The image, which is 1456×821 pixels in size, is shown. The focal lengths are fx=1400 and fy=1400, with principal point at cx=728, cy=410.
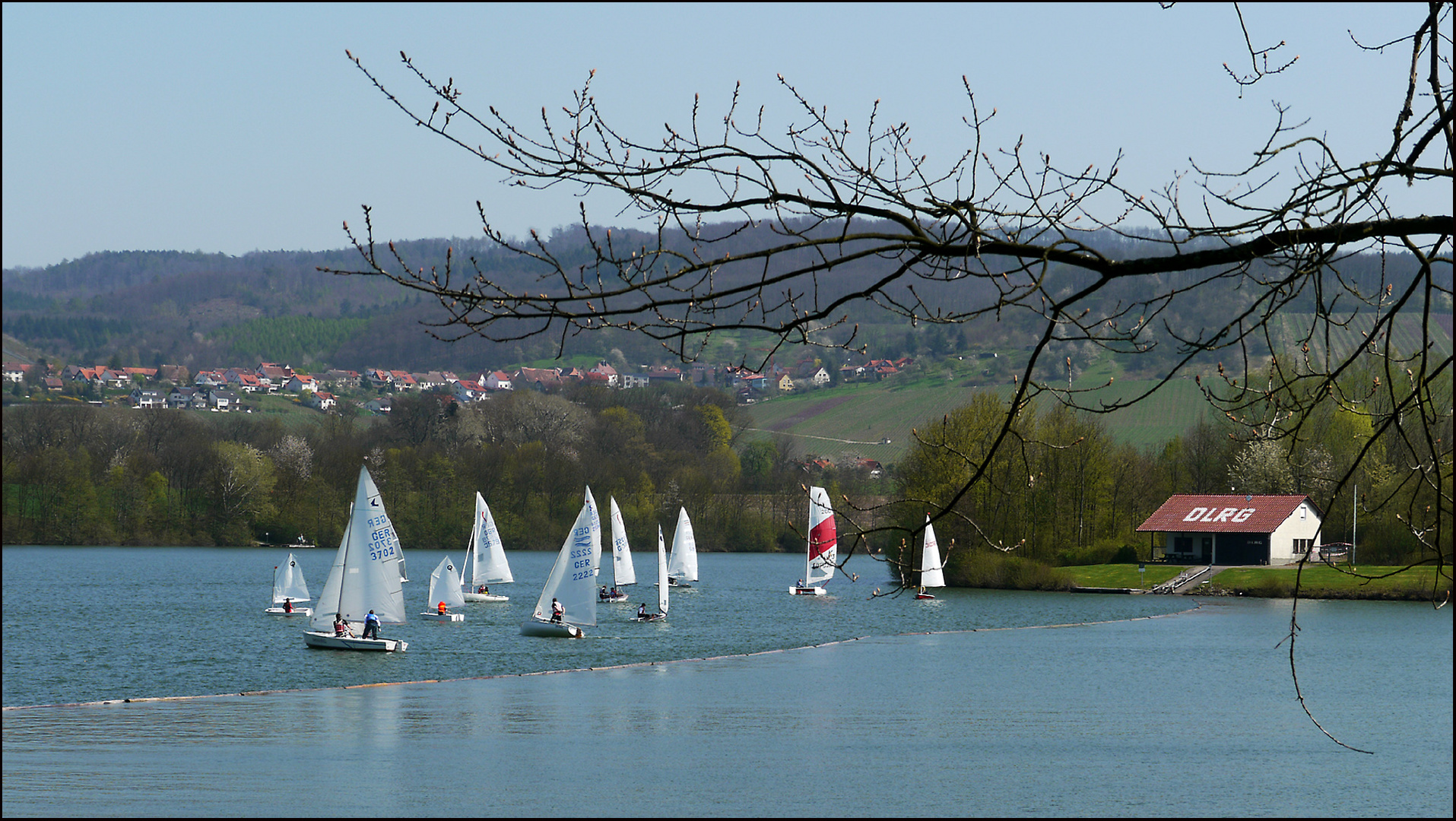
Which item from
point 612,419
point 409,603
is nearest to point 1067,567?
point 409,603

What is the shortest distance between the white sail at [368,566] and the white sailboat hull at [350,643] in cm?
80

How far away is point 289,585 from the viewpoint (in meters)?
58.4

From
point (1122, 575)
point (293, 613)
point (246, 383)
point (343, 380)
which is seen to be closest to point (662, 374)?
point (343, 380)

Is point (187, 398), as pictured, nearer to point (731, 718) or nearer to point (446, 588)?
point (446, 588)

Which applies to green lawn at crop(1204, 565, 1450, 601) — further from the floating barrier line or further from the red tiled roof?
the floating barrier line

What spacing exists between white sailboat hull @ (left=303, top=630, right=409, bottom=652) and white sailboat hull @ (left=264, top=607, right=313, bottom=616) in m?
14.7

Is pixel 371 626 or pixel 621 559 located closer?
pixel 371 626

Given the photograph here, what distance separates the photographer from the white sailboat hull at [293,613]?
185 feet

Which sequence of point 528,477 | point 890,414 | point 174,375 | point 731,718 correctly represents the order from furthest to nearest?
point 174,375 < point 890,414 < point 528,477 < point 731,718

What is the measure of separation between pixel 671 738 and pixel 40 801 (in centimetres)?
1146

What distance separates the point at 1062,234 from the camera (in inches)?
182

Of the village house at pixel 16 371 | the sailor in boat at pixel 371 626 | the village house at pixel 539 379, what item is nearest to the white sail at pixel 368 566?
the sailor in boat at pixel 371 626

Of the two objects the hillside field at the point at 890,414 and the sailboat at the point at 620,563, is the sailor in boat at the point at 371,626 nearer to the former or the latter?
the sailboat at the point at 620,563

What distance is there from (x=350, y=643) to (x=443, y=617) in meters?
14.1
